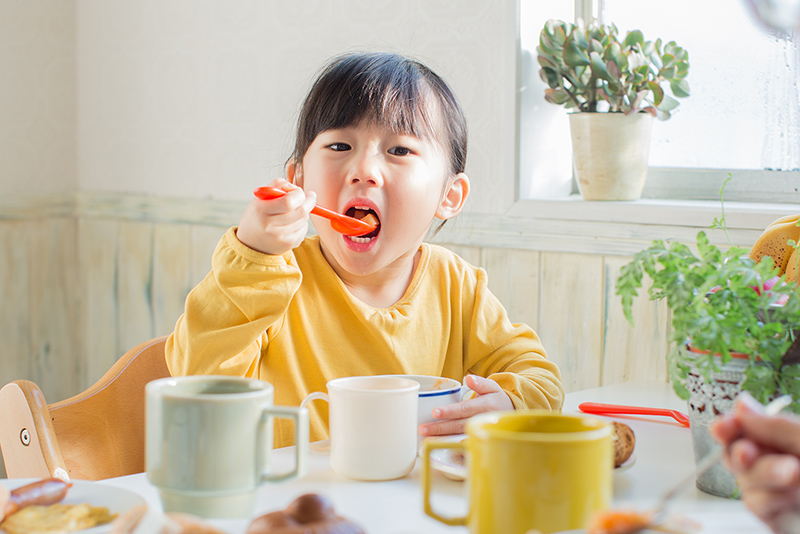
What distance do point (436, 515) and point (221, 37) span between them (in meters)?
1.66

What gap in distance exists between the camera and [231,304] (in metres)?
0.85

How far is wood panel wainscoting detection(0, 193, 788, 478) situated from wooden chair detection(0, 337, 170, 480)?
658 mm

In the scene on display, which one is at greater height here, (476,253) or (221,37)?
(221,37)

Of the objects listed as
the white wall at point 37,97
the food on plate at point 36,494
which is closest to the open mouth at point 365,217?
the food on plate at point 36,494

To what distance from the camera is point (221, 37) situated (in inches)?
76.7

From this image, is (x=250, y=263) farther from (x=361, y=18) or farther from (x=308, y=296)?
(x=361, y=18)

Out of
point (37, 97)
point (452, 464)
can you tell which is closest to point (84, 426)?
point (452, 464)

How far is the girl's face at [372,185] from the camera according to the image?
3.46 ft

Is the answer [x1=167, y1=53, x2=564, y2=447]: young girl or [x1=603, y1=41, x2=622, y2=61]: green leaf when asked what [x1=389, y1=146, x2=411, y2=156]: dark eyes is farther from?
[x1=603, y1=41, x2=622, y2=61]: green leaf

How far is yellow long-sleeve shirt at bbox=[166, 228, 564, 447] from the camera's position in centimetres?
85

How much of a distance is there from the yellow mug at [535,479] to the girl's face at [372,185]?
60cm

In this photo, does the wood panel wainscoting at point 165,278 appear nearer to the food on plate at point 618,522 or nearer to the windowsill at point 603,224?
the windowsill at point 603,224

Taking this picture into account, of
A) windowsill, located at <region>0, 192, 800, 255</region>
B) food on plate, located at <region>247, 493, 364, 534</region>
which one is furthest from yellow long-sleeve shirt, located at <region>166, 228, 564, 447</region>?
food on plate, located at <region>247, 493, 364, 534</region>

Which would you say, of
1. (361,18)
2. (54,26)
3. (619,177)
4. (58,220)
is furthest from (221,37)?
(619,177)
